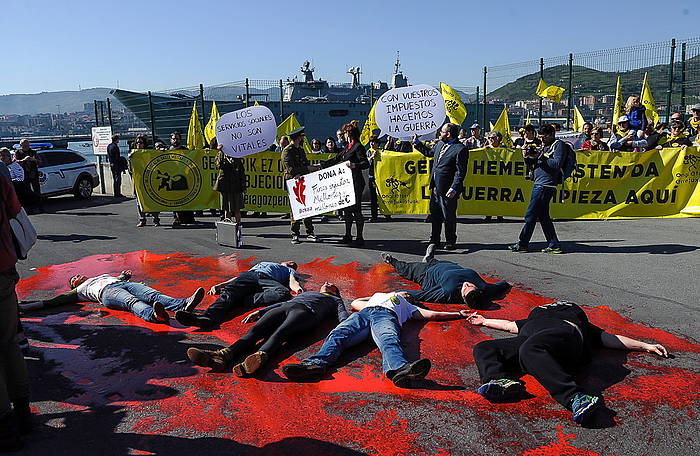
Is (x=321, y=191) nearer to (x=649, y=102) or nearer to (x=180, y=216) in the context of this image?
(x=180, y=216)

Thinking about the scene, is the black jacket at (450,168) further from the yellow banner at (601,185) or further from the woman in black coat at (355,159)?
the yellow banner at (601,185)

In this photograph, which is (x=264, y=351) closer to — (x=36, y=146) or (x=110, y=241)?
(x=110, y=241)

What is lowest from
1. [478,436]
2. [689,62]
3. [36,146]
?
[478,436]

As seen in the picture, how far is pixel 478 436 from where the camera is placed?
12.0 ft

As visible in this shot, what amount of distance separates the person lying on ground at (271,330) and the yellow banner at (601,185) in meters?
7.39

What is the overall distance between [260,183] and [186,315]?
7.55 m

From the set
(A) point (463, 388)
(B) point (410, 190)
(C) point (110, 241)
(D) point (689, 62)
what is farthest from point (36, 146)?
(D) point (689, 62)

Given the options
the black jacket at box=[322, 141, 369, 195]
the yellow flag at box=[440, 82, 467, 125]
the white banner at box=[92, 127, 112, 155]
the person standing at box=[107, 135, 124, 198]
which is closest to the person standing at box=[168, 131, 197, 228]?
the black jacket at box=[322, 141, 369, 195]

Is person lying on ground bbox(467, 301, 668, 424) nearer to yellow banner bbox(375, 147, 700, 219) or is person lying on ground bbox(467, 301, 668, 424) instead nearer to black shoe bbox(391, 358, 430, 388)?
black shoe bbox(391, 358, 430, 388)

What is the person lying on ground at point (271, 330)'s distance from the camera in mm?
4656

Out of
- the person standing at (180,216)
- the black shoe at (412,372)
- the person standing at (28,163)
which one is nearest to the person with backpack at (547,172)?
the black shoe at (412,372)

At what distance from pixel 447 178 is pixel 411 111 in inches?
69.0

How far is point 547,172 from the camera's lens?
880 cm

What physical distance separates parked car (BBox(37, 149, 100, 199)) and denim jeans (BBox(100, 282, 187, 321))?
1170cm
